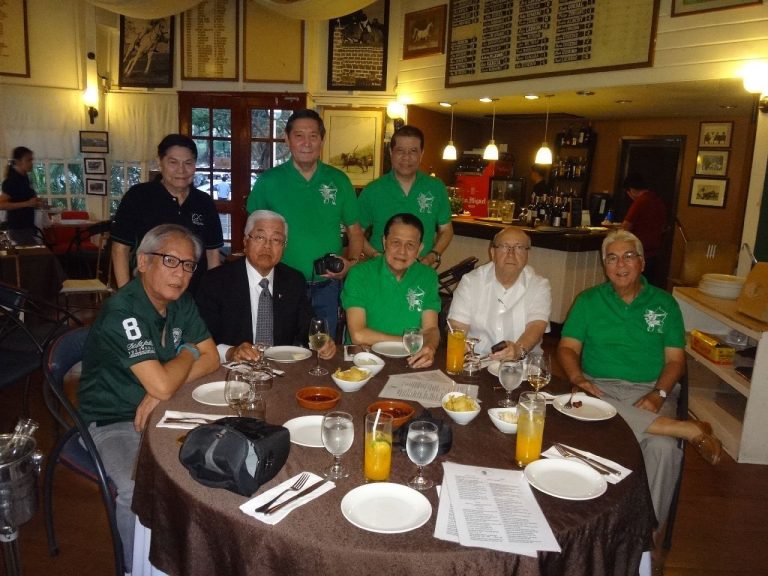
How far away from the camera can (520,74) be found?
6.12m

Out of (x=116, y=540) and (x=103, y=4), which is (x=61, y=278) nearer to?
(x=103, y=4)

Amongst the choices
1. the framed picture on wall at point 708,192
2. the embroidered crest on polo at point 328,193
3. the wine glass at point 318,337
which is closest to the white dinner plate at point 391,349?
the wine glass at point 318,337

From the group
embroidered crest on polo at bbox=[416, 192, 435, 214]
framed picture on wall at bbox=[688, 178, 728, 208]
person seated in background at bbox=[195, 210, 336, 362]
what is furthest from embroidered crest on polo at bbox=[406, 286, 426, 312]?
framed picture on wall at bbox=[688, 178, 728, 208]

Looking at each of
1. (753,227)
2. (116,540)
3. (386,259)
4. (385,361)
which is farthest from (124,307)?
(753,227)

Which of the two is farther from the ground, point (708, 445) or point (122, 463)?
point (122, 463)

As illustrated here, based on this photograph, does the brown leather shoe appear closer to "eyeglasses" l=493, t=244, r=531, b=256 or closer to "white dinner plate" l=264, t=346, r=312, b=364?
"eyeglasses" l=493, t=244, r=531, b=256

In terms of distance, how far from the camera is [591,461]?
163 cm

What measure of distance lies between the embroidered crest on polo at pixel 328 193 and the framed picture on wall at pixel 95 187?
22.3 feet

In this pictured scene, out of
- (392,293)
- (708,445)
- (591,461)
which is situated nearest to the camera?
(591,461)

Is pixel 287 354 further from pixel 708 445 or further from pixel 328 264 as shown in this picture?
pixel 708 445

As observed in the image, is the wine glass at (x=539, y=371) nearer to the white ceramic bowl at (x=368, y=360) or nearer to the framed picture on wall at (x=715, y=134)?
the white ceramic bowl at (x=368, y=360)

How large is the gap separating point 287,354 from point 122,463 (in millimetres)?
727

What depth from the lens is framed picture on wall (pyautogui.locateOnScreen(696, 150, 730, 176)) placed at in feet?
25.9

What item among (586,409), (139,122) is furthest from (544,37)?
(139,122)
